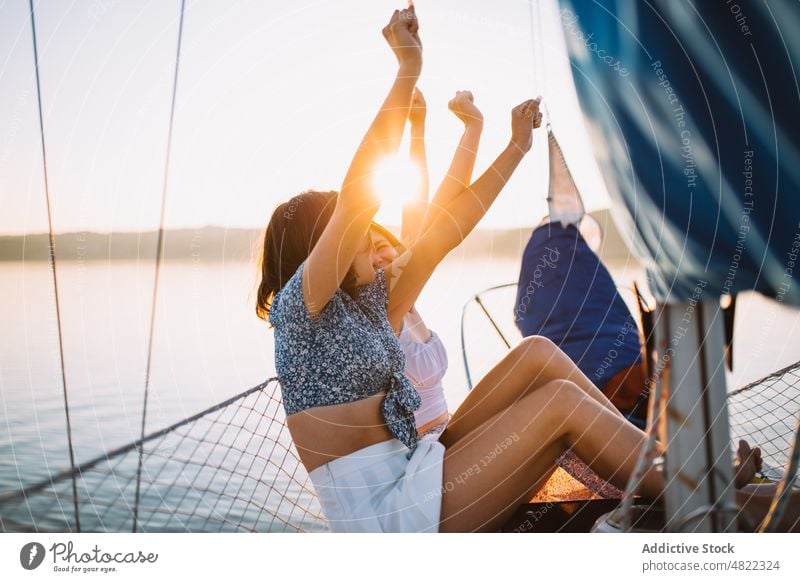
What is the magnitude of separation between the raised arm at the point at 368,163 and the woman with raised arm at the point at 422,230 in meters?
0.34

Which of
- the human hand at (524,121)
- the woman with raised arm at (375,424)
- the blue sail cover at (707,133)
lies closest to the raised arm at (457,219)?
the human hand at (524,121)

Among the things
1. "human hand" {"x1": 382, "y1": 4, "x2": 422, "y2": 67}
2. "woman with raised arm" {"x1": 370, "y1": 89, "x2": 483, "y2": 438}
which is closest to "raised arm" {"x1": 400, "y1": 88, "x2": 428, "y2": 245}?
"woman with raised arm" {"x1": 370, "y1": 89, "x2": 483, "y2": 438}

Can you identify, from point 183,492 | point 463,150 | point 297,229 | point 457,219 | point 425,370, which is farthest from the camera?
point 183,492

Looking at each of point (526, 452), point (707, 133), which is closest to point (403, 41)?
point (707, 133)

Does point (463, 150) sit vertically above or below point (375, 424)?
above

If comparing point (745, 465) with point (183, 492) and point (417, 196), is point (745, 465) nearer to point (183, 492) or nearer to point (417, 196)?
point (417, 196)

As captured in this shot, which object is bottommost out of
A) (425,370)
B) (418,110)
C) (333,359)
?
(425,370)

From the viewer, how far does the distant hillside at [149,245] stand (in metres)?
1.23

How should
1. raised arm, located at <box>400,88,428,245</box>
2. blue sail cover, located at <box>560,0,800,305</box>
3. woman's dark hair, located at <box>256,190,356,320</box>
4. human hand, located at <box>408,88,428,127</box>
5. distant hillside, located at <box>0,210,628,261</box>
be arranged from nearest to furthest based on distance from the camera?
blue sail cover, located at <box>560,0,800,305</box>, woman's dark hair, located at <box>256,190,356,320</box>, distant hillside, located at <box>0,210,628,261</box>, human hand, located at <box>408,88,428,127</box>, raised arm, located at <box>400,88,428,245</box>

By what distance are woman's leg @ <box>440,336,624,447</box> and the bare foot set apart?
29 cm

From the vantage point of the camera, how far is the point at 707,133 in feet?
2.67

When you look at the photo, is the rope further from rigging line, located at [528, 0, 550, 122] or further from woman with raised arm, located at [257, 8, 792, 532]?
rigging line, located at [528, 0, 550, 122]

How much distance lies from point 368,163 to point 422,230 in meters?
0.40

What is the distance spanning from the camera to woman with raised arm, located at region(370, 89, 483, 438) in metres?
1.31
